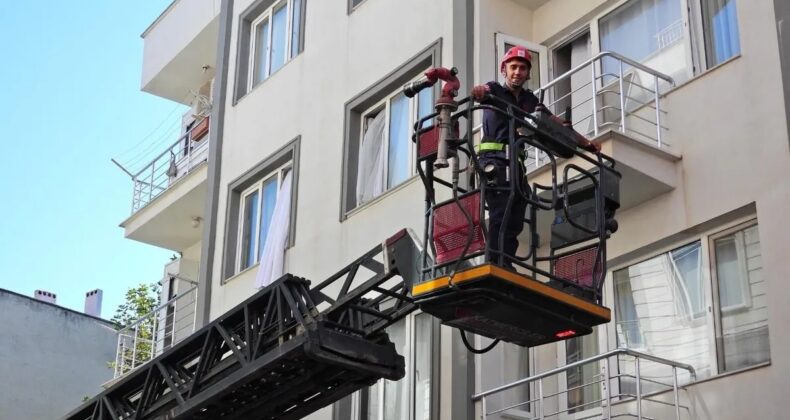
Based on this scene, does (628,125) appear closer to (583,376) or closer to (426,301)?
(583,376)

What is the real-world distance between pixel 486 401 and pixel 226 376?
3.06 meters

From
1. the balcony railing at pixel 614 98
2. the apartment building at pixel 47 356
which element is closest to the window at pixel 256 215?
the balcony railing at pixel 614 98

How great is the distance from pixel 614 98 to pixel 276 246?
20.5ft

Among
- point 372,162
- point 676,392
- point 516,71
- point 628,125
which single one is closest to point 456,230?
point 516,71

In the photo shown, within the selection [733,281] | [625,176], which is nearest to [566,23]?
[625,176]

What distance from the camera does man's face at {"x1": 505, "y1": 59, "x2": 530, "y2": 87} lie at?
12.4 metres

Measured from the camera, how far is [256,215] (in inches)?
877

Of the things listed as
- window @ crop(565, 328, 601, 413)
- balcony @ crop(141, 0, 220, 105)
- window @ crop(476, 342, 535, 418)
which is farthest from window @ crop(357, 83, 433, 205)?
balcony @ crop(141, 0, 220, 105)

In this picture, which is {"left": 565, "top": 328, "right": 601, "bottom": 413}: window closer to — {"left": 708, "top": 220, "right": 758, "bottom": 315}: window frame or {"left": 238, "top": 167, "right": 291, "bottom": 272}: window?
{"left": 708, "top": 220, "right": 758, "bottom": 315}: window frame

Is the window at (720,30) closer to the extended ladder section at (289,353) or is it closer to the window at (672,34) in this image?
the window at (672,34)

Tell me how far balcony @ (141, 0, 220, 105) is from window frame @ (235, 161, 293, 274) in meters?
5.39

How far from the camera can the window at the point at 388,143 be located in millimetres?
18609

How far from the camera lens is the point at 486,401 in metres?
15.6

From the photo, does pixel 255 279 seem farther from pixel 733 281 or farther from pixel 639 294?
pixel 733 281
